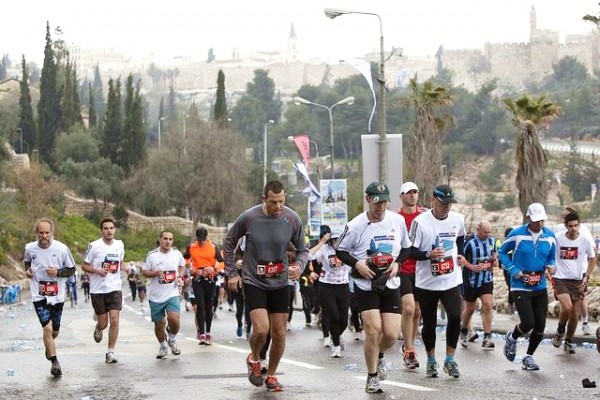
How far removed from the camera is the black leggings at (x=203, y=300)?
2044 centimetres

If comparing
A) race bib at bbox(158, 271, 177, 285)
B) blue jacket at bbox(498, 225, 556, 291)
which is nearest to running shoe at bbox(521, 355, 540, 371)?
blue jacket at bbox(498, 225, 556, 291)

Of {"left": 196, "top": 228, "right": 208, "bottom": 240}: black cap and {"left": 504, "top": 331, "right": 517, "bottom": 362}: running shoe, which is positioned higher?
{"left": 196, "top": 228, "right": 208, "bottom": 240}: black cap

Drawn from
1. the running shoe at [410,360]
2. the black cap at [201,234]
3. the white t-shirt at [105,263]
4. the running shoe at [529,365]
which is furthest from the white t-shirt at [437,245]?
the black cap at [201,234]

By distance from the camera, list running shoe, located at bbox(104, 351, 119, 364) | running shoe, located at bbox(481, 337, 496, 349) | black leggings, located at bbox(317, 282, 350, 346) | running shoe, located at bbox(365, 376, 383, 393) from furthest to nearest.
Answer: running shoe, located at bbox(481, 337, 496, 349) < black leggings, located at bbox(317, 282, 350, 346) < running shoe, located at bbox(104, 351, 119, 364) < running shoe, located at bbox(365, 376, 383, 393)

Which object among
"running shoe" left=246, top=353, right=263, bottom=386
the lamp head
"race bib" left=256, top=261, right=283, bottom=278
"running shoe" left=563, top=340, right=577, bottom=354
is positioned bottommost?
"running shoe" left=563, top=340, right=577, bottom=354

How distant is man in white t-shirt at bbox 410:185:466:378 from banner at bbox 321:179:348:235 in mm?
23753

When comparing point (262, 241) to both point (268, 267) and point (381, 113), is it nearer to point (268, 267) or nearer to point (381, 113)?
point (268, 267)

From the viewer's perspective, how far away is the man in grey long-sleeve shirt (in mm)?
12719

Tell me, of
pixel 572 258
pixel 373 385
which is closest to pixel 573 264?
pixel 572 258

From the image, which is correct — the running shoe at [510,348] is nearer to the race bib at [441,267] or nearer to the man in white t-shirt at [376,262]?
the race bib at [441,267]

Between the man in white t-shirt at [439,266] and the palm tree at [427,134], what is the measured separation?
2992 centimetres

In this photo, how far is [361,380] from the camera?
45.5ft

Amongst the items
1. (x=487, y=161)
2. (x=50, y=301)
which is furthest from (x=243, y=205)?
(x=487, y=161)

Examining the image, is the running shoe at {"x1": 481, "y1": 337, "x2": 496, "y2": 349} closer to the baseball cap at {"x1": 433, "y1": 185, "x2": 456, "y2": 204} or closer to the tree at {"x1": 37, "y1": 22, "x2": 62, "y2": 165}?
the baseball cap at {"x1": 433, "y1": 185, "x2": 456, "y2": 204}
